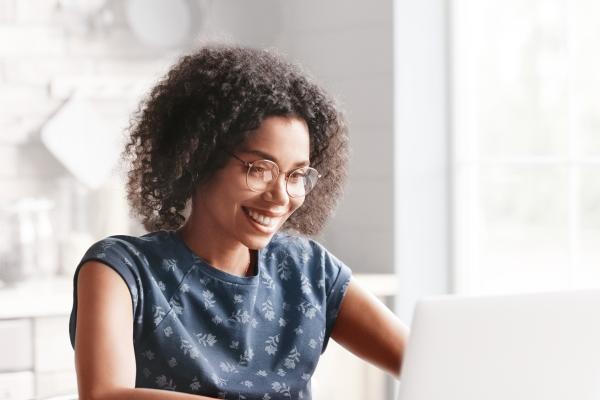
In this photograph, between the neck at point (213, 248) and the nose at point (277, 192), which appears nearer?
the nose at point (277, 192)

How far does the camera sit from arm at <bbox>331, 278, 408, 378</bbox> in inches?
63.1

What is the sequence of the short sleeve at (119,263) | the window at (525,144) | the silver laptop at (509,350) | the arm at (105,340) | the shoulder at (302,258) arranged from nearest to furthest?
the silver laptop at (509,350) < the arm at (105,340) < the short sleeve at (119,263) < the shoulder at (302,258) < the window at (525,144)

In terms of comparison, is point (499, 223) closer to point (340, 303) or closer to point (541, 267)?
point (541, 267)

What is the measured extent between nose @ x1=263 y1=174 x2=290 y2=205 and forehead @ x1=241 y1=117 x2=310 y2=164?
3 centimetres

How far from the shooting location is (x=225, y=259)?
5.03ft

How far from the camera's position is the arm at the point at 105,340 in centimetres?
127

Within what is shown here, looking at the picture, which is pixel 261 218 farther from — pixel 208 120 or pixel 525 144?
pixel 525 144

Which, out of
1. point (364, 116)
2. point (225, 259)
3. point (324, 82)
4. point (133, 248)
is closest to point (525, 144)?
point (364, 116)

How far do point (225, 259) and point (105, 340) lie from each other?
29 centimetres

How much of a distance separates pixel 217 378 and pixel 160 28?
2.16m

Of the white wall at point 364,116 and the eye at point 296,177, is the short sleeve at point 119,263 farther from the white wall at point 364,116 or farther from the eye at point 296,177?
the white wall at point 364,116

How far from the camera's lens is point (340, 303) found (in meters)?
1.64

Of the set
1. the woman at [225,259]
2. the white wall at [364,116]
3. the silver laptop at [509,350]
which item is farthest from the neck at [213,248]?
the white wall at [364,116]

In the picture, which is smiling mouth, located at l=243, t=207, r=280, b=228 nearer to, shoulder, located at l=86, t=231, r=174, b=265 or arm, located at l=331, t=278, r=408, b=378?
shoulder, located at l=86, t=231, r=174, b=265
